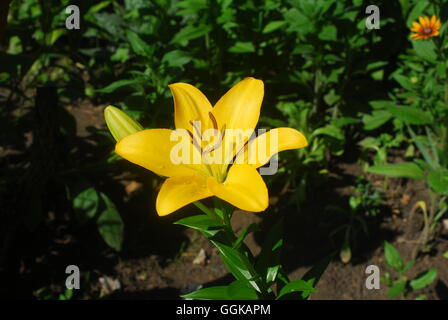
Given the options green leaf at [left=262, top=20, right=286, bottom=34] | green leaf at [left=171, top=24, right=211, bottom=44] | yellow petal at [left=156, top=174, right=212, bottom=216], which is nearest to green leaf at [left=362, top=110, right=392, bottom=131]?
green leaf at [left=262, top=20, right=286, bottom=34]

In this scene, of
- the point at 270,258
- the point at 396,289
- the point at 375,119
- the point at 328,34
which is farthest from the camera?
the point at 375,119

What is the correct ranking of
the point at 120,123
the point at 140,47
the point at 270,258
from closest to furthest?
the point at 120,123
the point at 270,258
the point at 140,47

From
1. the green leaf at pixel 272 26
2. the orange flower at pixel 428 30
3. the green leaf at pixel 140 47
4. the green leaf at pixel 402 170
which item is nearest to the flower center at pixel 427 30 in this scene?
the orange flower at pixel 428 30

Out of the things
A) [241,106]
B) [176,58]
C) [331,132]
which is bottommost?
[241,106]

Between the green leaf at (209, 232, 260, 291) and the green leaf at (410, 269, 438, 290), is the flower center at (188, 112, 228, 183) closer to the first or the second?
the green leaf at (209, 232, 260, 291)

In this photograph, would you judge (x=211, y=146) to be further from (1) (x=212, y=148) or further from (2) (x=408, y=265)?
(2) (x=408, y=265)

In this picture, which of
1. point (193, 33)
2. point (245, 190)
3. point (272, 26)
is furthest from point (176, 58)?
point (245, 190)

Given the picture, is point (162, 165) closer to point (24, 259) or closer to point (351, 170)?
point (24, 259)
